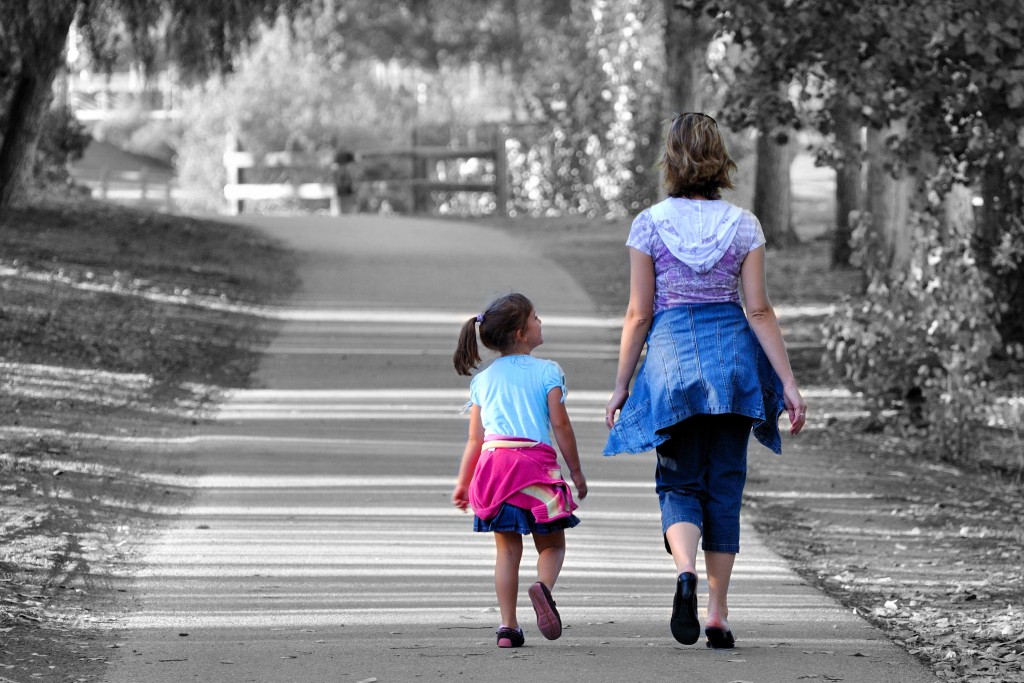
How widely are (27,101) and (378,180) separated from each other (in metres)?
13.2

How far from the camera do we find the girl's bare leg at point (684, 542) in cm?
516

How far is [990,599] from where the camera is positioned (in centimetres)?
654

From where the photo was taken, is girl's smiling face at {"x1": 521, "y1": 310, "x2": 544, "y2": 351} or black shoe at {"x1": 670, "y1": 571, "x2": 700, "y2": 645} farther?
girl's smiling face at {"x1": 521, "y1": 310, "x2": 544, "y2": 351}

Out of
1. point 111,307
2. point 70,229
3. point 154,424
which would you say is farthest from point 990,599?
point 70,229

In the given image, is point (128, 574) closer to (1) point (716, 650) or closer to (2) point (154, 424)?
(1) point (716, 650)

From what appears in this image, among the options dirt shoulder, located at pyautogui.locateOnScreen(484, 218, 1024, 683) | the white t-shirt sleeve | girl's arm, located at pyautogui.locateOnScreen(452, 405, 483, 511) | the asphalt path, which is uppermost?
the white t-shirt sleeve

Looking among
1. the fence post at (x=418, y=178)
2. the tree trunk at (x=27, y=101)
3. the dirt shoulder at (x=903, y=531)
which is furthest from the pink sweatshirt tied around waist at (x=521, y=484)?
the fence post at (x=418, y=178)

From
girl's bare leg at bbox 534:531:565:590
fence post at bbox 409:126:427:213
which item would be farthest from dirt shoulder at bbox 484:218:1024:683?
fence post at bbox 409:126:427:213

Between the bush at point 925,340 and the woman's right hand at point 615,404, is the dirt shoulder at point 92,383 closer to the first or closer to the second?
the woman's right hand at point 615,404

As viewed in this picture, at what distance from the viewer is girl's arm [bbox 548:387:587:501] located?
5.27 m

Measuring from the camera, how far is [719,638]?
5.44m

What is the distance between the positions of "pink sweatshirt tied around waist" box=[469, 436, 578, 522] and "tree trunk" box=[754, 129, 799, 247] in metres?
15.1

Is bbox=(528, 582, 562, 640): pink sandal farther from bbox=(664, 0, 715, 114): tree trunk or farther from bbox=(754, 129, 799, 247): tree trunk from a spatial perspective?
bbox=(664, 0, 715, 114): tree trunk

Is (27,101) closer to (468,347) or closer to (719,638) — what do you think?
(468,347)
